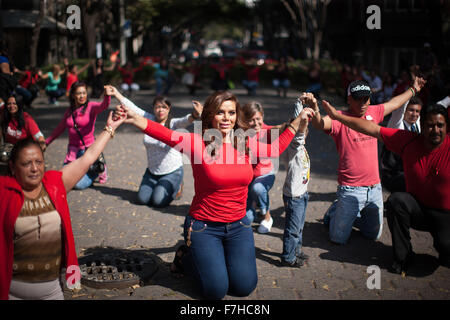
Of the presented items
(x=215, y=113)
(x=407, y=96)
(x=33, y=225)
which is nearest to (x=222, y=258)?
(x=215, y=113)

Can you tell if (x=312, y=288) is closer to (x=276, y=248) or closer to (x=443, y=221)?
(x=276, y=248)

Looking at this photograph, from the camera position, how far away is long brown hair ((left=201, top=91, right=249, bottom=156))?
4285 mm

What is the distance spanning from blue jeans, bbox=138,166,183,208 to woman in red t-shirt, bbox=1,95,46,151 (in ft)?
6.36

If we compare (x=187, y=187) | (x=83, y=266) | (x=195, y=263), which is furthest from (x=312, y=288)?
(x=187, y=187)

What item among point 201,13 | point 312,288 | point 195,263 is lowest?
point 312,288

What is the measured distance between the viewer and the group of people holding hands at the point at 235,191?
11.0 ft

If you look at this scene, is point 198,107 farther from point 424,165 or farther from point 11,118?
point 11,118

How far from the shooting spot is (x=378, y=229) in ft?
19.1

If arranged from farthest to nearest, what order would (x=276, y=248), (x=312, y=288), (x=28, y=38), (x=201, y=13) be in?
1. (x=201, y=13)
2. (x=28, y=38)
3. (x=276, y=248)
4. (x=312, y=288)

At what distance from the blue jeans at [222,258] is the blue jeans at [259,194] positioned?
1656mm

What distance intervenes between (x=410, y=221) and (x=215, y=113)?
2.36m

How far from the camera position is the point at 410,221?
197 inches

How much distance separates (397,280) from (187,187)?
14.0 ft

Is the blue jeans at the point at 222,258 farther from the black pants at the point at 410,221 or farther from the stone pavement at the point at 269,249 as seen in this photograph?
the black pants at the point at 410,221
